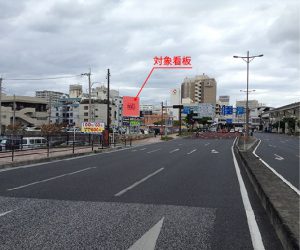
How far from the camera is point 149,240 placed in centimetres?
530

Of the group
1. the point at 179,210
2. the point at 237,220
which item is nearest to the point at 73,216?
the point at 179,210

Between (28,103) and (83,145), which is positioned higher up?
(28,103)

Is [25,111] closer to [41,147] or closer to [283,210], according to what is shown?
[41,147]

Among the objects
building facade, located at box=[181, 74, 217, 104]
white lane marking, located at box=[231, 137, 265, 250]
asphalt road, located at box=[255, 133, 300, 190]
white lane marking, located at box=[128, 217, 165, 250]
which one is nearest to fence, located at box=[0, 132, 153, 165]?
white lane marking, located at box=[231, 137, 265, 250]

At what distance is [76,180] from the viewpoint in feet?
38.9

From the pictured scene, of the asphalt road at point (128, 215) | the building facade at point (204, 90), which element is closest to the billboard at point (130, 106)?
the asphalt road at point (128, 215)

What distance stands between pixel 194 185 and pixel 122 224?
513 centimetres

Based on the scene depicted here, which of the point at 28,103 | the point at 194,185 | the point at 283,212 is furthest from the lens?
the point at 28,103

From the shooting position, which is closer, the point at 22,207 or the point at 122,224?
the point at 122,224

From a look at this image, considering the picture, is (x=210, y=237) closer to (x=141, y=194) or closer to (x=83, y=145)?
(x=141, y=194)

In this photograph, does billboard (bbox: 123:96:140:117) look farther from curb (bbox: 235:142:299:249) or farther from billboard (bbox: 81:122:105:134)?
curb (bbox: 235:142:299:249)

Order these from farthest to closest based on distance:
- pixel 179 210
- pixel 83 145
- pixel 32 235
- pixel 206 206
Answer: pixel 83 145, pixel 206 206, pixel 179 210, pixel 32 235

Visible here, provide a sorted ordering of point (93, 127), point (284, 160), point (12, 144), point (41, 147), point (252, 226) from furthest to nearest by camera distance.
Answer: point (93, 127) → point (41, 147) → point (284, 160) → point (12, 144) → point (252, 226)

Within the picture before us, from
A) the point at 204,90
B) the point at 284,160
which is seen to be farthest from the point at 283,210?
the point at 204,90
